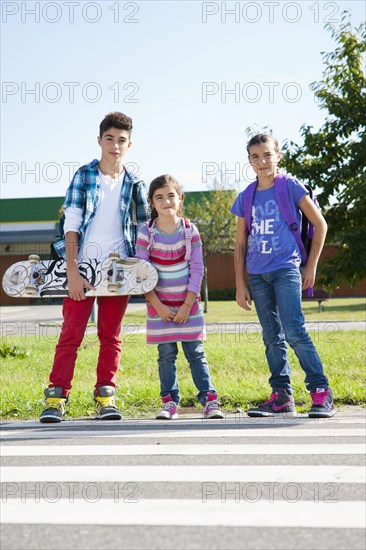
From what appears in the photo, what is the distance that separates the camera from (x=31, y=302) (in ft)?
133

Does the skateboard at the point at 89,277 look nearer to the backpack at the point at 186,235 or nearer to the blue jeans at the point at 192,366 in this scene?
the backpack at the point at 186,235

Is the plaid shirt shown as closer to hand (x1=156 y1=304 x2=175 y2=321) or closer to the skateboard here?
the skateboard

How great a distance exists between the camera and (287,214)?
5016 millimetres

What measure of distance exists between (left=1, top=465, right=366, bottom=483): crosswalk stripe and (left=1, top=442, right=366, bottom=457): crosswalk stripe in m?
0.29

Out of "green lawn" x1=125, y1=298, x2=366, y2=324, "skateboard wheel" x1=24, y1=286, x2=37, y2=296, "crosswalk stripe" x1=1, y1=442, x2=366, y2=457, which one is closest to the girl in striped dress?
"skateboard wheel" x1=24, y1=286, x2=37, y2=296

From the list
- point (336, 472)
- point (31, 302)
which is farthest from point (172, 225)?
point (31, 302)

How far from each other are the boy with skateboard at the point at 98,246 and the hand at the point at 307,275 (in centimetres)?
117

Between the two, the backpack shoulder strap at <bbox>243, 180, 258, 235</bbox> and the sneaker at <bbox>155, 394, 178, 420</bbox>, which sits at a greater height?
the backpack shoulder strap at <bbox>243, 180, 258, 235</bbox>

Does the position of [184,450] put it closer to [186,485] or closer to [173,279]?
[186,485]

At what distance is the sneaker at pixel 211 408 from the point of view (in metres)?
5.13

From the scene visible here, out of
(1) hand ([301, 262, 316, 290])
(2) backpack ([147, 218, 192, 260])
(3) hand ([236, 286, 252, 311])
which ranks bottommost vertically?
(3) hand ([236, 286, 252, 311])

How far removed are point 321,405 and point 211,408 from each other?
0.73 meters

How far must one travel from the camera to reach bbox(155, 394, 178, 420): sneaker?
5.14 metres

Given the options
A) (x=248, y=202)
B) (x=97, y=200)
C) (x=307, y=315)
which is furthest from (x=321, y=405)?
(x=307, y=315)
